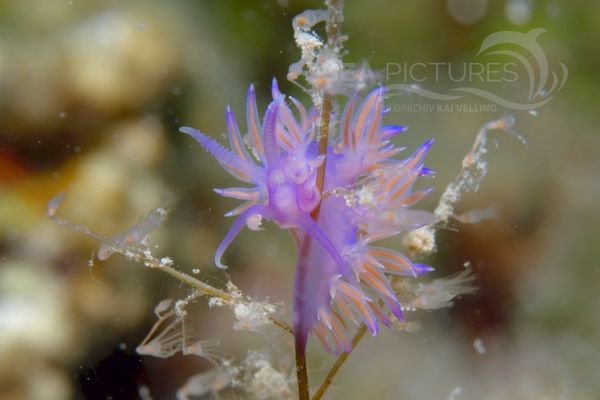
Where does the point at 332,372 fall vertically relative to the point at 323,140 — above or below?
below

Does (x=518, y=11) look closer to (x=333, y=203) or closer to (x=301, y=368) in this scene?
(x=333, y=203)

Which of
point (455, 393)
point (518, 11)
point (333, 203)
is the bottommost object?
point (455, 393)

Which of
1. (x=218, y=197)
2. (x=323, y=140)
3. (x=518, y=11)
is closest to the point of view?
(x=323, y=140)

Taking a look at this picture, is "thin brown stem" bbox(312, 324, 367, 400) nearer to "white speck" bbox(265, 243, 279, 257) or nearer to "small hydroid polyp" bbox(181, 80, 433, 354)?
"small hydroid polyp" bbox(181, 80, 433, 354)

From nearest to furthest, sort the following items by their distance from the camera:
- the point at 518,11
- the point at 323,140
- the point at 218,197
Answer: the point at 323,140
the point at 218,197
the point at 518,11

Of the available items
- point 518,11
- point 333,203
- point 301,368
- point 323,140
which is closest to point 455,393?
point 301,368

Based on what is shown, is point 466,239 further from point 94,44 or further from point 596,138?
point 94,44

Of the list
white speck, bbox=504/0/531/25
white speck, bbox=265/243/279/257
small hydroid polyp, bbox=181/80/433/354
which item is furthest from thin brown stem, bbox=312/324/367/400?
white speck, bbox=504/0/531/25
